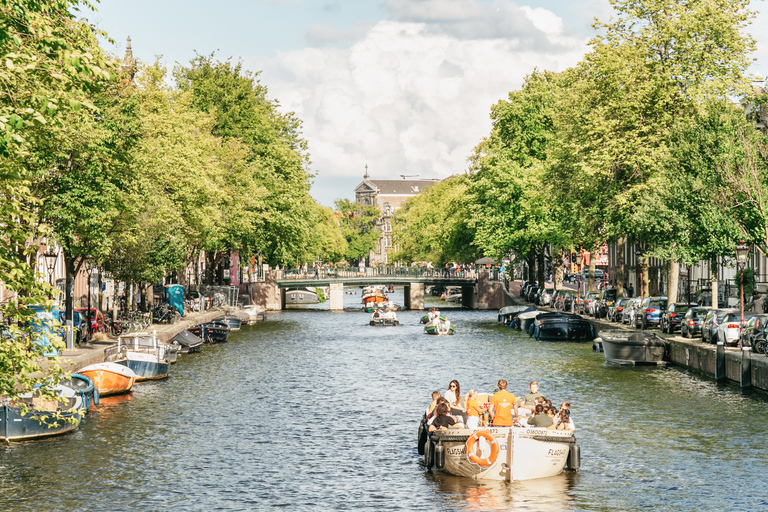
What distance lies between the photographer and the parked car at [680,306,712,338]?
49812mm

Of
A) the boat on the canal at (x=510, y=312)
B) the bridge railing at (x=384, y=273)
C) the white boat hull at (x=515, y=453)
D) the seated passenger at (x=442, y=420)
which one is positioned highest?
the bridge railing at (x=384, y=273)

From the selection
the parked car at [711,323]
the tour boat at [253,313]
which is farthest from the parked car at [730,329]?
the tour boat at [253,313]

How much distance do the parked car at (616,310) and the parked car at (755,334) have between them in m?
22.0

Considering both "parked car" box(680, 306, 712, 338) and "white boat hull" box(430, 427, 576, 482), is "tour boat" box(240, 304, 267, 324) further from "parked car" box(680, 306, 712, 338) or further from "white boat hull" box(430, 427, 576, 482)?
"white boat hull" box(430, 427, 576, 482)

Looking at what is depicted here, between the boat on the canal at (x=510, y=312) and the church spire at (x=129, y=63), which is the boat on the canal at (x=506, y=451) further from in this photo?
the boat on the canal at (x=510, y=312)

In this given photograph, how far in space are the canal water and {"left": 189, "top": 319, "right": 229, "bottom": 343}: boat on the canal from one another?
474 inches

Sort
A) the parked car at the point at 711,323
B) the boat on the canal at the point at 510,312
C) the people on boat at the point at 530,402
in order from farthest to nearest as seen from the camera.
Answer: the boat on the canal at the point at 510,312, the parked car at the point at 711,323, the people on boat at the point at 530,402

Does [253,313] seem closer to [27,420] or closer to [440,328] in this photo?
[440,328]

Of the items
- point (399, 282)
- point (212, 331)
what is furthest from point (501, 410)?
point (399, 282)

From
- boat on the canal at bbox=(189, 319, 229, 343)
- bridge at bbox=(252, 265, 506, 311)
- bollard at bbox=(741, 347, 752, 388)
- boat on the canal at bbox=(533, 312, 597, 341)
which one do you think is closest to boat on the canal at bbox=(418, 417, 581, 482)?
bollard at bbox=(741, 347, 752, 388)

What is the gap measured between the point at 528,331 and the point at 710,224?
26.0 metres

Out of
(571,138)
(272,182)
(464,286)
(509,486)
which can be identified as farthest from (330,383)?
(464,286)

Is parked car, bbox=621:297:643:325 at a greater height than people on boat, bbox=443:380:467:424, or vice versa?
Answer: parked car, bbox=621:297:643:325

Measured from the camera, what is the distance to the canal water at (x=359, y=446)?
76.5 ft
